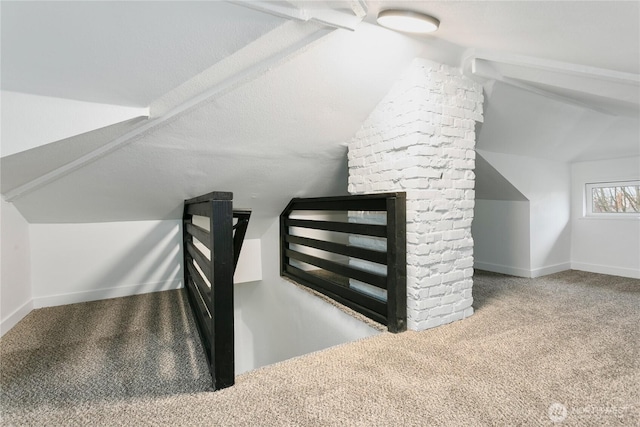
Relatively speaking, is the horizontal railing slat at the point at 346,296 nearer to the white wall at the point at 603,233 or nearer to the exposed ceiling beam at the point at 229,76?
the exposed ceiling beam at the point at 229,76

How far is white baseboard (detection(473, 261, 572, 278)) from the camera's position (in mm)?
3834

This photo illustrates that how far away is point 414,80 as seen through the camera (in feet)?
7.35

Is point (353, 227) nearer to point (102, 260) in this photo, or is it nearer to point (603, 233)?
point (102, 260)

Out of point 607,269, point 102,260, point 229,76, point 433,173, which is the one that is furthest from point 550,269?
point 102,260

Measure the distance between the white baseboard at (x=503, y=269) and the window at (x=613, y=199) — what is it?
1.13 metres

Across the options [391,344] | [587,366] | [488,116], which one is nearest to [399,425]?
[391,344]

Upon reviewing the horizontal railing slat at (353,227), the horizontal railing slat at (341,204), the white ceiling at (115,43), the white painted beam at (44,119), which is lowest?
the horizontal railing slat at (353,227)

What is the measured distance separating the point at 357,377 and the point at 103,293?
2.74 m

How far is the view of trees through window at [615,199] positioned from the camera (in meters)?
3.76

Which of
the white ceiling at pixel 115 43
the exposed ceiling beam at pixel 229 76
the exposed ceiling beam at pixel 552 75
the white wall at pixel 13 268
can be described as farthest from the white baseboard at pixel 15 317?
the exposed ceiling beam at pixel 552 75

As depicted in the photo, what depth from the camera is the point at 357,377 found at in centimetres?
168

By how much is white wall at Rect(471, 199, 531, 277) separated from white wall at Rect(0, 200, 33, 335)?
15.2ft

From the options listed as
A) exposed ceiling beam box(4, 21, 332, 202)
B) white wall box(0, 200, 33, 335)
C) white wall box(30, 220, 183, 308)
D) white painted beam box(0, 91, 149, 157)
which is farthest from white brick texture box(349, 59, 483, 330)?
white wall box(0, 200, 33, 335)

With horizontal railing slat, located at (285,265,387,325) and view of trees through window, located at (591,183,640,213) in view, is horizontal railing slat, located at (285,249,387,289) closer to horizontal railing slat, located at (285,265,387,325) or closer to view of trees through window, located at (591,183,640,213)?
horizontal railing slat, located at (285,265,387,325)
